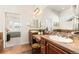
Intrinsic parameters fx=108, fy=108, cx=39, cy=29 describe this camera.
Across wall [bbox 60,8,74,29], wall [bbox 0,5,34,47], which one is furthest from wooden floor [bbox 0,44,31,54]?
wall [bbox 60,8,74,29]

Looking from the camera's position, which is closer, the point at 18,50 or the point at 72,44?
the point at 72,44

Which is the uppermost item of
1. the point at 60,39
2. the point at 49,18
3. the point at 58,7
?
the point at 58,7

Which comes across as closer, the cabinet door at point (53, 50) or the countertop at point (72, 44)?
the countertop at point (72, 44)

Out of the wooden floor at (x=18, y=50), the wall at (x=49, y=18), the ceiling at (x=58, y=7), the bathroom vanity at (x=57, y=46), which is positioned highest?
the ceiling at (x=58, y=7)

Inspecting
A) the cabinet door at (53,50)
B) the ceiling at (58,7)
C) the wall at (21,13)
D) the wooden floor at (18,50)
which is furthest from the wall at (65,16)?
the wooden floor at (18,50)

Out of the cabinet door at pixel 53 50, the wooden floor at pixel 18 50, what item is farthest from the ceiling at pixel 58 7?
the wooden floor at pixel 18 50

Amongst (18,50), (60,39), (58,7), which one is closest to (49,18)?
(58,7)

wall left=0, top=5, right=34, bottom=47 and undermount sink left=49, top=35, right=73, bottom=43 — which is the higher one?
wall left=0, top=5, right=34, bottom=47

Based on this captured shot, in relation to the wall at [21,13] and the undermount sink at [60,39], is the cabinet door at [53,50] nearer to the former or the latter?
the undermount sink at [60,39]

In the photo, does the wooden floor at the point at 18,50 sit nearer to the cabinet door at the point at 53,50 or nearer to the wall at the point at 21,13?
the wall at the point at 21,13

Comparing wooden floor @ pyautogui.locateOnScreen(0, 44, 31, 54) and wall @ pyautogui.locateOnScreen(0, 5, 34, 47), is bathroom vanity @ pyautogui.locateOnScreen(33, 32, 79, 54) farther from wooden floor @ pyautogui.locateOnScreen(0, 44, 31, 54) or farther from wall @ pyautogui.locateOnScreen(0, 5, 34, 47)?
wall @ pyautogui.locateOnScreen(0, 5, 34, 47)

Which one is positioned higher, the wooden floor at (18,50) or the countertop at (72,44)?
the countertop at (72,44)

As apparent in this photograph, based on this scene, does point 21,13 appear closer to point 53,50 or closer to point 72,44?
point 53,50
